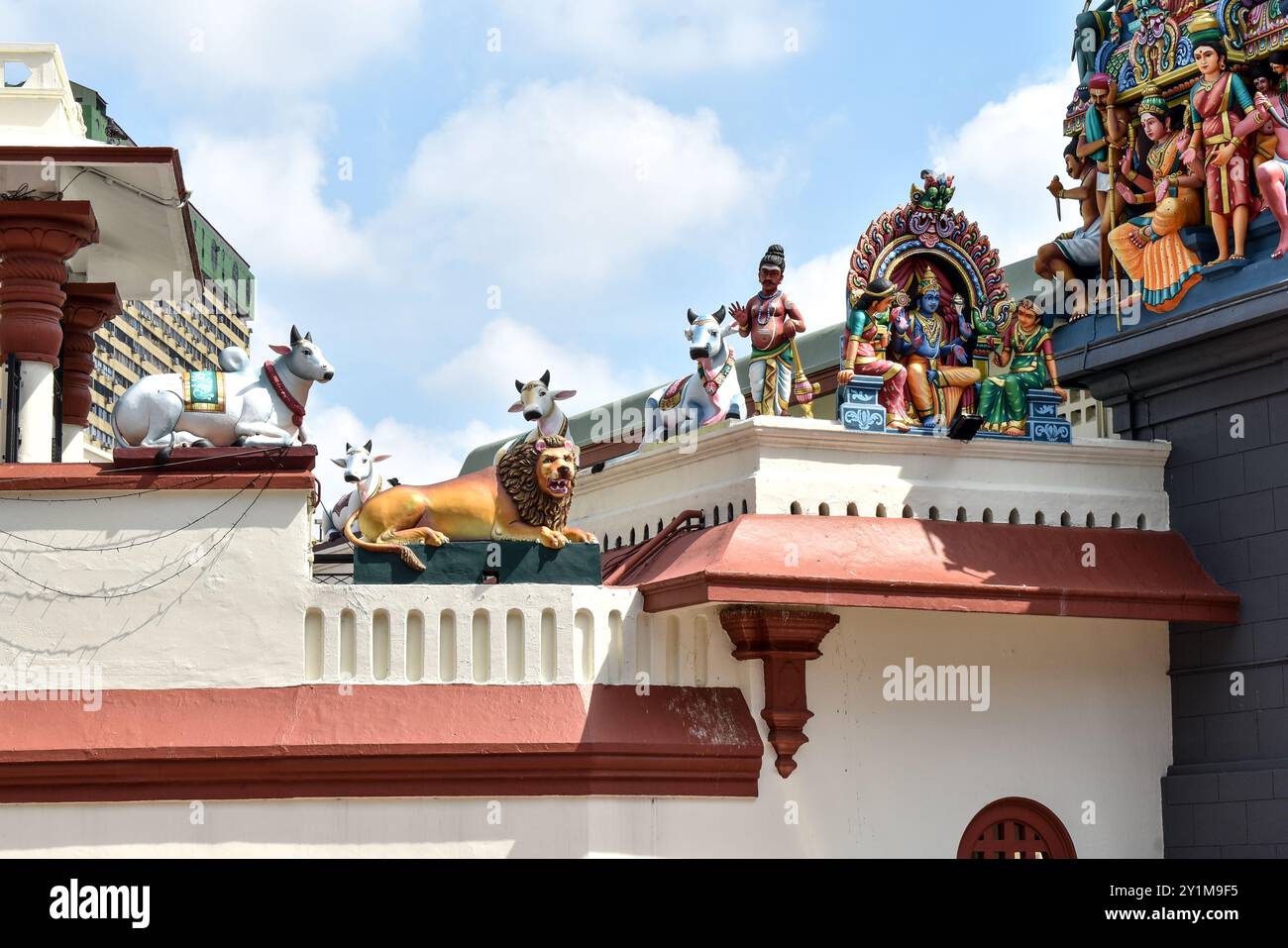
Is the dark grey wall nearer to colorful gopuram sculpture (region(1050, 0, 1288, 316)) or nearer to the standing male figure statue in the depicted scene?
colorful gopuram sculpture (region(1050, 0, 1288, 316))

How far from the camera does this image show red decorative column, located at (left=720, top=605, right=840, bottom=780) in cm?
1510

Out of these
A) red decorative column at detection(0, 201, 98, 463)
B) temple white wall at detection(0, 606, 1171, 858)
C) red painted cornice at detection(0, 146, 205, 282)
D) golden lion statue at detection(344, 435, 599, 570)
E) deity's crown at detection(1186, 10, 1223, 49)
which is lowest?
temple white wall at detection(0, 606, 1171, 858)

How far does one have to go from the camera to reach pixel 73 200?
53.7 feet

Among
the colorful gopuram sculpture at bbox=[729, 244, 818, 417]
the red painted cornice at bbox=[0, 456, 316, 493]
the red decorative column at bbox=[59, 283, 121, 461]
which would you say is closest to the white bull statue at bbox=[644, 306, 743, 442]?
the colorful gopuram sculpture at bbox=[729, 244, 818, 417]

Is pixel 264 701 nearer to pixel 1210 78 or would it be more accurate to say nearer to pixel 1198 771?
pixel 1198 771

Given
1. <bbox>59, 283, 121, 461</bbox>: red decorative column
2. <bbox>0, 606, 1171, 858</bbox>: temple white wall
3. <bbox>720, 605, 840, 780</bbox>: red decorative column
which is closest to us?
<bbox>0, 606, 1171, 858</bbox>: temple white wall

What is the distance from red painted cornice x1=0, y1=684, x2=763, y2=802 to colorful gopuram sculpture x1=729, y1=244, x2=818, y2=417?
10.3ft

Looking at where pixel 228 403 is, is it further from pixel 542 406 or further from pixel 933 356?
pixel 933 356

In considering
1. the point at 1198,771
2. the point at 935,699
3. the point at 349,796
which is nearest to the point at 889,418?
the point at 935,699

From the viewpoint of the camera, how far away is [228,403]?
1498cm

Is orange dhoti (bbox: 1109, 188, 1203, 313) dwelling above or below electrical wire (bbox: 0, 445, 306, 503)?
above

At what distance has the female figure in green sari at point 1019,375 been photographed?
54.6ft

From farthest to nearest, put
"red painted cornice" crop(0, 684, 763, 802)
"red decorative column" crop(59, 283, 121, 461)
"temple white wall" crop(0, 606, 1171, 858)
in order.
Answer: "red decorative column" crop(59, 283, 121, 461), "temple white wall" crop(0, 606, 1171, 858), "red painted cornice" crop(0, 684, 763, 802)

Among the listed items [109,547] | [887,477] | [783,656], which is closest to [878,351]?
[887,477]
